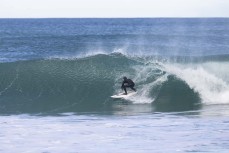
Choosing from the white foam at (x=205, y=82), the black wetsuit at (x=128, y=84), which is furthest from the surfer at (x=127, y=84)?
the white foam at (x=205, y=82)

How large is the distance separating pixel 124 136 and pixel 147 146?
1.64 metres

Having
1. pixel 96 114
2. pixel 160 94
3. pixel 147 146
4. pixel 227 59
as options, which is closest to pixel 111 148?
pixel 147 146

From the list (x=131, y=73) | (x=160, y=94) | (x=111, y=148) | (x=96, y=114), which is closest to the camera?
(x=111, y=148)

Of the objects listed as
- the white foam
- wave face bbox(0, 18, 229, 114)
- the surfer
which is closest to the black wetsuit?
the surfer

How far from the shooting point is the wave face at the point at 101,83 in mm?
27312

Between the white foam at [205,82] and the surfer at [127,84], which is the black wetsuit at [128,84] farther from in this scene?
the white foam at [205,82]

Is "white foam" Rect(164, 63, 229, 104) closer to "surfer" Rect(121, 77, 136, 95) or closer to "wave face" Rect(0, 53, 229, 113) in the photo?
"wave face" Rect(0, 53, 229, 113)

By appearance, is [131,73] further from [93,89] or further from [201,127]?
[201,127]

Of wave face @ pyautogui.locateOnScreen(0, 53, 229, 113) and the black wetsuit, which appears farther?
wave face @ pyautogui.locateOnScreen(0, 53, 229, 113)

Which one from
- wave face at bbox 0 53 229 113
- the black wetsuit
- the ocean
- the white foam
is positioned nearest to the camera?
the ocean

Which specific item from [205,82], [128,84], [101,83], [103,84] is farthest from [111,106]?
[205,82]

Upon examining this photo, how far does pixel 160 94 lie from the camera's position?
1135 inches

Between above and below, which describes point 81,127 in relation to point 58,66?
below

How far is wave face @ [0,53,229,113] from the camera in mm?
27312
